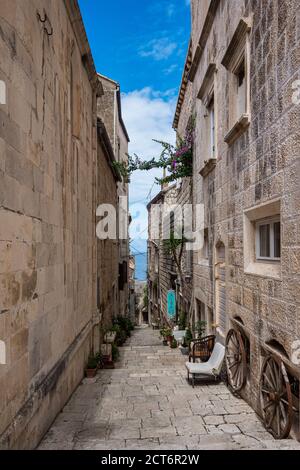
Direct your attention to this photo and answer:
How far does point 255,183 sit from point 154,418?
331cm

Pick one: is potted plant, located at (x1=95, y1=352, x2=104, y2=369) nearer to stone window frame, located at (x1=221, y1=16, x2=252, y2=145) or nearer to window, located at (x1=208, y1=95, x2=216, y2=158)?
stone window frame, located at (x1=221, y1=16, x2=252, y2=145)

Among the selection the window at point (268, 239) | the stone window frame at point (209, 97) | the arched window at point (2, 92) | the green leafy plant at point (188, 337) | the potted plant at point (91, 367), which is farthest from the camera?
the green leafy plant at point (188, 337)

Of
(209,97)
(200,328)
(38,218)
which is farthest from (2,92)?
(200,328)

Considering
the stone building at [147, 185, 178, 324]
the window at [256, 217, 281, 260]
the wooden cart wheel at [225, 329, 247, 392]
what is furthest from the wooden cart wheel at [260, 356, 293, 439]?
the stone building at [147, 185, 178, 324]

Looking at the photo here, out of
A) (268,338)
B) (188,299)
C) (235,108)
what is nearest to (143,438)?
(268,338)

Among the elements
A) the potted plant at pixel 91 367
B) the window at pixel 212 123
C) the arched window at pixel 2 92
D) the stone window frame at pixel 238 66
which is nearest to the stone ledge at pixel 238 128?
the stone window frame at pixel 238 66

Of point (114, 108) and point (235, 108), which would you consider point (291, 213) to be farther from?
point (114, 108)

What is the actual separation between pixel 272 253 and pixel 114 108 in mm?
13516

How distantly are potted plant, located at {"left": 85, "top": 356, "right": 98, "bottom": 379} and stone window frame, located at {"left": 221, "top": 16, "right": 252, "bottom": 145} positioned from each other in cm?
475

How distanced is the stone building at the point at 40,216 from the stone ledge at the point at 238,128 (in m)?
2.52

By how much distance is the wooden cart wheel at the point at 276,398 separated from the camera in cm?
363

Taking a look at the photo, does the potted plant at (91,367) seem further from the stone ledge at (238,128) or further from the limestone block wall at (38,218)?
the stone ledge at (238,128)

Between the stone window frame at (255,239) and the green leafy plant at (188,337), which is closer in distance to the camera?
the stone window frame at (255,239)

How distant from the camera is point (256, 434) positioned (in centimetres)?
420
